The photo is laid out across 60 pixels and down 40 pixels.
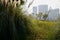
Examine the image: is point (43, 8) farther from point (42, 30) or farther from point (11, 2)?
point (11, 2)

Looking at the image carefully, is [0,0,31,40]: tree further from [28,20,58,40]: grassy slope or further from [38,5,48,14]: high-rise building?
[38,5,48,14]: high-rise building

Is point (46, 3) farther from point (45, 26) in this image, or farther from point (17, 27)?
point (17, 27)

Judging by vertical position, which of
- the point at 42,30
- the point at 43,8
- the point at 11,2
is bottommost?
the point at 42,30

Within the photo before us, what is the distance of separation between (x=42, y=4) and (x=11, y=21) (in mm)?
1545

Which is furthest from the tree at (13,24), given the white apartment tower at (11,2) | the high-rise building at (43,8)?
the high-rise building at (43,8)

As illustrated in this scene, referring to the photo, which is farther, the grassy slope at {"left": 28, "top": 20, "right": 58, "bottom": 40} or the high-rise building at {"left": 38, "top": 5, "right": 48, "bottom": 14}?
the high-rise building at {"left": 38, "top": 5, "right": 48, "bottom": 14}

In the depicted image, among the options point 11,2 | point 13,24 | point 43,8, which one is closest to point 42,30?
point 13,24

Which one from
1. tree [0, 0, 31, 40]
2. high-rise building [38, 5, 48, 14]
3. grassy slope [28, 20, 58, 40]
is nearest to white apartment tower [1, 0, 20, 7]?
tree [0, 0, 31, 40]

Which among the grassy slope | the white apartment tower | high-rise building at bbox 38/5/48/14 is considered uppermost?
the white apartment tower

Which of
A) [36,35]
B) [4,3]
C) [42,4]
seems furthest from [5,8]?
[42,4]

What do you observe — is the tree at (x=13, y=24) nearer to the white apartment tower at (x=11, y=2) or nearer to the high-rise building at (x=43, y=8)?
the white apartment tower at (x=11, y=2)

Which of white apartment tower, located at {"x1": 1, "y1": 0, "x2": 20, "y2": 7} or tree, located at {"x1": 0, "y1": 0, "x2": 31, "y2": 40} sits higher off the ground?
white apartment tower, located at {"x1": 1, "y1": 0, "x2": 20, "y2": 7}

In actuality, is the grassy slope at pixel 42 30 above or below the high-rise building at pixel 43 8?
below

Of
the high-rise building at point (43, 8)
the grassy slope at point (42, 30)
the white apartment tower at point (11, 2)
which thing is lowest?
the grassy slope at point (42, 30)
